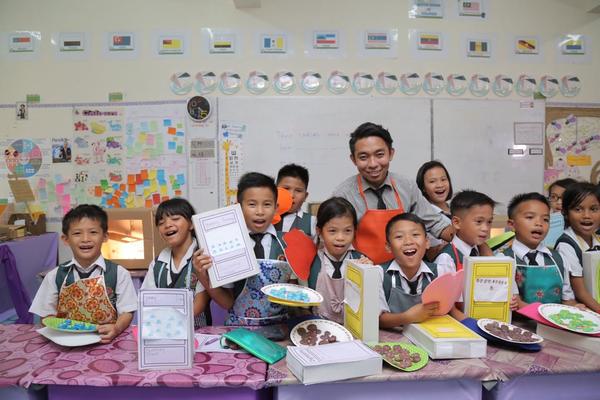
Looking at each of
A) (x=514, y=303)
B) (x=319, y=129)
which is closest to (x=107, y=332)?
(x=514, y=303)

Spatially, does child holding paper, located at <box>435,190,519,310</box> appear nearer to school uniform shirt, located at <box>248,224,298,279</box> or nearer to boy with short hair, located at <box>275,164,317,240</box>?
school uniform shirt, located at <box>248,224,298,279</box>

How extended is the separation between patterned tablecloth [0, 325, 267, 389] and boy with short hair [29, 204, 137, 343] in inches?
6.7

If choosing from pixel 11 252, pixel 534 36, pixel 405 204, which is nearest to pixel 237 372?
pixel 405 204

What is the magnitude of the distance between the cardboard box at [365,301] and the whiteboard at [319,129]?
2808 mm

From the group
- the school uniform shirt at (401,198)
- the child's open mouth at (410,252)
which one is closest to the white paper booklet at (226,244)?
the child's open mouth at (410,252)

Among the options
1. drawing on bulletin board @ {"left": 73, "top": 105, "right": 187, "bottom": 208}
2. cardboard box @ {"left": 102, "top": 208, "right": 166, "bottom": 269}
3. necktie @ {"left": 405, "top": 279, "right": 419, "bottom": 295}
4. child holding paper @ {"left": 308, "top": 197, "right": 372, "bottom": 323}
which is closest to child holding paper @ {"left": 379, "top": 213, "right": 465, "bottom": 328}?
necktie @ {"left": 405, "top": 279, "right": 419, "bottom": 295}

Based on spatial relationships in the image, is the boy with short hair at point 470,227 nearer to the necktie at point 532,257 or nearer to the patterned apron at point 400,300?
the necktie at point 532,257

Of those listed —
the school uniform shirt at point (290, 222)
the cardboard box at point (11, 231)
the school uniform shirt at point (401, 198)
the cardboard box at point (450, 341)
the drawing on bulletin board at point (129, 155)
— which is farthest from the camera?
the drawing on bulletin board at point (129, 155)

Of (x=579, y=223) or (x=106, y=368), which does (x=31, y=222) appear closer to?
(x=106, y=368)

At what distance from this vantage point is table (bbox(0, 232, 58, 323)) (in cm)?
319

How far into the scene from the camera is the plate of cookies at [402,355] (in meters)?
1.20

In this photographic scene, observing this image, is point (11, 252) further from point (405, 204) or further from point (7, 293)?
point (405, 204)

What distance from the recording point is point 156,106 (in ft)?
13.3

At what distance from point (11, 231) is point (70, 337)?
2887 mm
